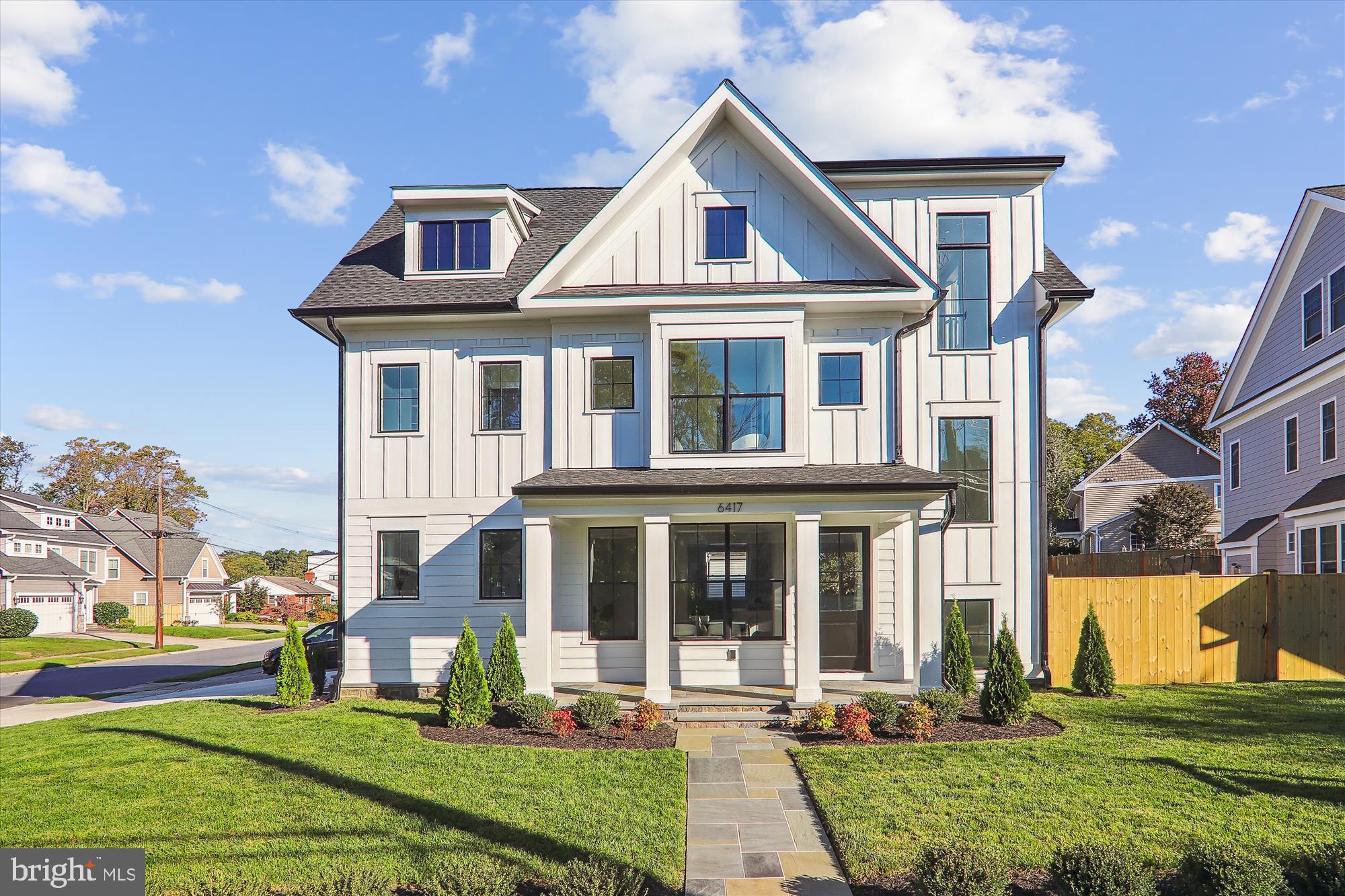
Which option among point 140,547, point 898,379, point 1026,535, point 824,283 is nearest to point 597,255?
point 824,283

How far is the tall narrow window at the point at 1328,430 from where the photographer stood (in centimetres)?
1912

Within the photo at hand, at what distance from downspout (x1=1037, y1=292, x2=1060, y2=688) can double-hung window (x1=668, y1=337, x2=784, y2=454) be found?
459 centimetres

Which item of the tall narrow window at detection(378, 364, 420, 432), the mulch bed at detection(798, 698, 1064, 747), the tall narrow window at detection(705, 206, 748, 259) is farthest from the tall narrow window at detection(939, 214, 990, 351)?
the tall narrow window at detection(378, 364, 420, 432)

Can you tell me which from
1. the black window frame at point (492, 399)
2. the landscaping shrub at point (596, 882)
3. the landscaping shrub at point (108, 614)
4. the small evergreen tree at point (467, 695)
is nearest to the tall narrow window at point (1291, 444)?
the black window frame at point (492, 399)

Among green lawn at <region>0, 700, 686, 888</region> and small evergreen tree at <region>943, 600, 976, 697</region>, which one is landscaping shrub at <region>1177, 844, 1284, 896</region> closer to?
green lawn at <region>0, 700, 686, 888</region>

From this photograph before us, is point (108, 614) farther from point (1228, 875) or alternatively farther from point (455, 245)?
point (1228, 875)

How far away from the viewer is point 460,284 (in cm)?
1504

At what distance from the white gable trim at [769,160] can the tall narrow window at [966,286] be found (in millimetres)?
1283

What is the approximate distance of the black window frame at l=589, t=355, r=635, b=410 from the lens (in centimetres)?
1440

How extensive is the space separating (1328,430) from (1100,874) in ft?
61.0

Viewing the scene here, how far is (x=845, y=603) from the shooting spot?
14367 mm

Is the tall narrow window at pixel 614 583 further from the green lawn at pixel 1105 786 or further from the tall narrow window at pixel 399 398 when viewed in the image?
the green lawn at pixel 1105 786

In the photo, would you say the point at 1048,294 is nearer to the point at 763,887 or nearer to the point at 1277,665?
the point at 1277,665

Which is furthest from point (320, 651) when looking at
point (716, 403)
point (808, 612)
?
point (808, 612)
